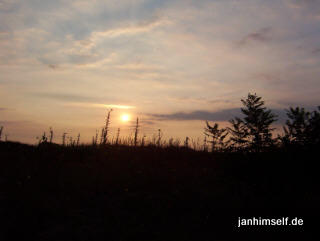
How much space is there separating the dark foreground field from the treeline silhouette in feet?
0.08

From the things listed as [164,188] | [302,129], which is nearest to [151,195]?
[164,188]

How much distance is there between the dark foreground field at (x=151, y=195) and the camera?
6.18 metres

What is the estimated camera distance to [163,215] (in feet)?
22.5

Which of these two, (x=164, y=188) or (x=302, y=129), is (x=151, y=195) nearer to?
(x=164, y=188)

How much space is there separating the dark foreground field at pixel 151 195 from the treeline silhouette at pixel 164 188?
0.02 m

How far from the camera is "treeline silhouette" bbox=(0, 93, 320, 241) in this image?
626 cm

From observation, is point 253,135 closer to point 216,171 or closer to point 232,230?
point 216,171

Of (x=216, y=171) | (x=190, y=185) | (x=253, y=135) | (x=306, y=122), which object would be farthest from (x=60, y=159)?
(x=306, y=122)

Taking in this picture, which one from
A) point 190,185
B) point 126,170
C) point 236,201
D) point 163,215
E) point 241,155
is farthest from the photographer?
point 241,155

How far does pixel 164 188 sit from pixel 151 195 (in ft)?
2.07

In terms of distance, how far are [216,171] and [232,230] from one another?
3.96 metres

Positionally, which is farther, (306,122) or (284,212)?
(306,122)

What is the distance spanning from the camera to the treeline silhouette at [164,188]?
626 cm

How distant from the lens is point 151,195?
7895 mm
